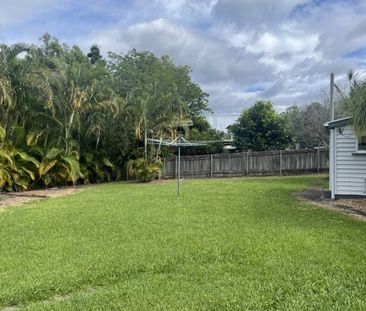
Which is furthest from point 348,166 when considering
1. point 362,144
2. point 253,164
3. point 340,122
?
point 253,164

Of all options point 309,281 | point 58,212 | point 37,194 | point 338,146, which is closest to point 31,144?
point 37,194

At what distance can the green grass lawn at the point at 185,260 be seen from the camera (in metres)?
4.04

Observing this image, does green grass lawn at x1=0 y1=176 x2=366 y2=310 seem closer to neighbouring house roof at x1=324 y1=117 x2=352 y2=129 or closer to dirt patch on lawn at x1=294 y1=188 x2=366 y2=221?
dirt patch on lawn at x1=294 y1=188 x2=366 y2=221

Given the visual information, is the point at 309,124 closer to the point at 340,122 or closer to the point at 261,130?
the point at 261,130

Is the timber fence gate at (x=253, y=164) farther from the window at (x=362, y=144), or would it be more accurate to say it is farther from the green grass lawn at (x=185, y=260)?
the green grass lawn at (x=185, y=260)

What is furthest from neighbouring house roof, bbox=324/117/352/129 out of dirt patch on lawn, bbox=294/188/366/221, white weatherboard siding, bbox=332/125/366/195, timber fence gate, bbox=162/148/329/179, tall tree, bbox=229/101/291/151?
tall tree, bbox=229/101/291/151

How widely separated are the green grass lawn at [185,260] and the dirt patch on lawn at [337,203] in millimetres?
629

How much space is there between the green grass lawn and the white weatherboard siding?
272 cm

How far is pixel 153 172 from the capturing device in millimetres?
19141

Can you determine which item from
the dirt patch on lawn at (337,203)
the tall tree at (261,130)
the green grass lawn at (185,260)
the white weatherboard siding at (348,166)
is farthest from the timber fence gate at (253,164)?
the green grass lawn at (185,260)

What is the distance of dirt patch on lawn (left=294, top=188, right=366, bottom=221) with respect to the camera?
9303 millimetres

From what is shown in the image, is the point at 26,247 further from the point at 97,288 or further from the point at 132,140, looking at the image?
the point at 132,140

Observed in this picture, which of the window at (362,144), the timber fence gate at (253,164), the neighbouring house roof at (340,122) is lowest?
the timber fence gate at (253,164)

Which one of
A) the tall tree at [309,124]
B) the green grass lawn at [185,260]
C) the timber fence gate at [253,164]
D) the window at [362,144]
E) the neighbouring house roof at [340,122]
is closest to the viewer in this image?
the green grass lawn at [185,260]
